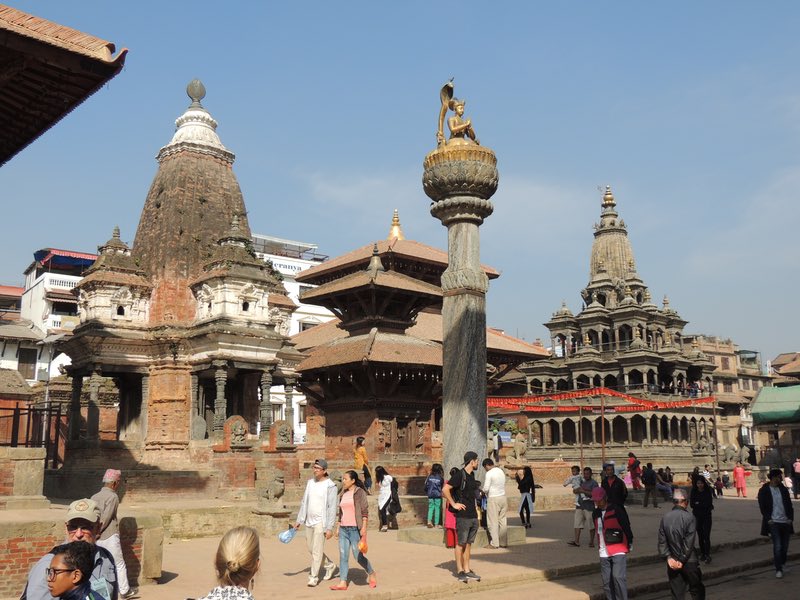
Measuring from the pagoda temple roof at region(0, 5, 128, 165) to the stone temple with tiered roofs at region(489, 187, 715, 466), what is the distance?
1773 inches

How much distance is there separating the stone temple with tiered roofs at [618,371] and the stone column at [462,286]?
39426 millimetres

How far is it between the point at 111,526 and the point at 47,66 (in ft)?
19.5

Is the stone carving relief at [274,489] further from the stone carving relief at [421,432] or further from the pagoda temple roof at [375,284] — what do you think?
the pagoda temple roof at [375,284]

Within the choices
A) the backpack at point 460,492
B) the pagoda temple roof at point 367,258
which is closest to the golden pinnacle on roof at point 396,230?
the pagoda temple roof at point 367,258

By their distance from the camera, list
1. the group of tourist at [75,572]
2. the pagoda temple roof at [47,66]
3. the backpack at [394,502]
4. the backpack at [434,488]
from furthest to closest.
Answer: the backpack at [394,502], the backpack at [434,488], the pagoda temple roof at [47,66], the group of tourist at [75,572]

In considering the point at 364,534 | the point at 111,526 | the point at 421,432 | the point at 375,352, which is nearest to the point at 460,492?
the point at 364,534

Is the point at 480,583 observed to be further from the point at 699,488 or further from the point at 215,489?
the point at 215,489

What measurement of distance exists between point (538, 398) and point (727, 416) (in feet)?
137

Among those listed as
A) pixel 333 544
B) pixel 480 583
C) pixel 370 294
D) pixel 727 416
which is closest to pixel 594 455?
pixel 727 416

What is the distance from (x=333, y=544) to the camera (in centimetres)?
1478

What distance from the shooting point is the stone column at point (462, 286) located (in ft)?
46.1

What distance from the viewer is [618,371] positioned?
63.5 metres

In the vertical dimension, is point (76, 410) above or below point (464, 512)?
above

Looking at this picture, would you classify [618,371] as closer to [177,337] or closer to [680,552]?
[177,337]
